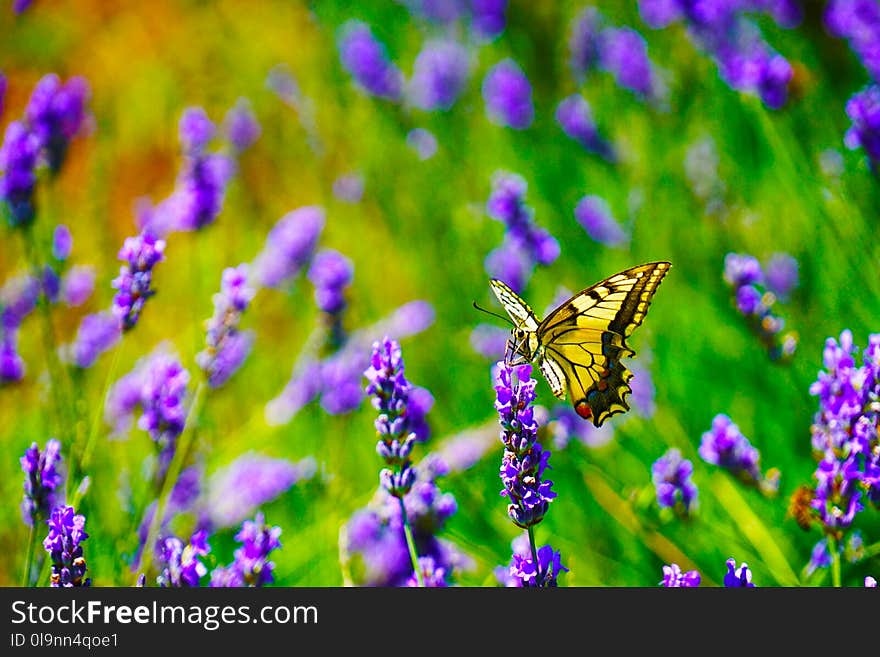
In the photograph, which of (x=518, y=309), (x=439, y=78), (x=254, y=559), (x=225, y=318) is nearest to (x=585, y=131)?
(x=439, y=78)

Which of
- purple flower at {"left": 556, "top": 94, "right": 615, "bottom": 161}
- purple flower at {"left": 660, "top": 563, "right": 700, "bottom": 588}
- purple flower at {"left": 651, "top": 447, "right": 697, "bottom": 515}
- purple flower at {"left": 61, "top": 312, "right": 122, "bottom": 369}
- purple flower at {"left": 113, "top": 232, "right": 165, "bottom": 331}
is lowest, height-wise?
purple flower at {"left": 660, "top": 563, "right": 700, "bottom": 588}

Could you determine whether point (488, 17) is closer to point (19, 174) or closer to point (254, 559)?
point (19, 174)

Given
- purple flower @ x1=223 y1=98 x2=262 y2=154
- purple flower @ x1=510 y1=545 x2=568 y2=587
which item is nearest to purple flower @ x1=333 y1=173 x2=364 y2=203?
purple flower @ x1=223 y1=98 x2=262 y2=154

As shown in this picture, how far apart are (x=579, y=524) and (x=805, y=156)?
931 mm

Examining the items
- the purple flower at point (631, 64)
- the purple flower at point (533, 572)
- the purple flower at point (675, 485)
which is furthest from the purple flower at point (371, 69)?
the purple flower at point (533, 572)

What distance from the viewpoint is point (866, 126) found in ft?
4.58

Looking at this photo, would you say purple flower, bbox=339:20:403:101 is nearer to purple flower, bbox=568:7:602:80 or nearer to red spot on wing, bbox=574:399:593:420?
purple flower, bbox=568:7:602:80

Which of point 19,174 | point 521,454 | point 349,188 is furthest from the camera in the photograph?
point 349,188

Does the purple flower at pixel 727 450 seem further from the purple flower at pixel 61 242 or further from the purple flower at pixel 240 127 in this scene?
the purple flower at pixel 240 127

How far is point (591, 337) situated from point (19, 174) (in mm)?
1028

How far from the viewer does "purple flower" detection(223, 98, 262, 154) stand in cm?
274

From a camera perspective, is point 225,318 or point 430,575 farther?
point 225,318

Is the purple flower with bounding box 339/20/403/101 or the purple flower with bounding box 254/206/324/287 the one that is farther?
the purple flower with bounding box 339/20/403/101

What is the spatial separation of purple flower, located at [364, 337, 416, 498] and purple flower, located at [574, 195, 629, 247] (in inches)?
48.7
